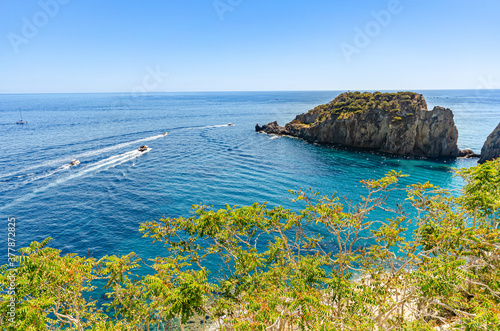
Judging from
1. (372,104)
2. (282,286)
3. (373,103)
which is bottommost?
(282,286)

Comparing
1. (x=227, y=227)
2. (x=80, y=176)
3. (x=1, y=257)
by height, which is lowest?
(x=1, y=257)

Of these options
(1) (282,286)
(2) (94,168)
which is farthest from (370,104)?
(1) (282,286)

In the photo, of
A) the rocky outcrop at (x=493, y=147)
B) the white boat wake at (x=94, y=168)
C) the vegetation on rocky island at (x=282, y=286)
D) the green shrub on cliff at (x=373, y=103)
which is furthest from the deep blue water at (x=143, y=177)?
the vegetation on rocky island at (x=282, y=286)

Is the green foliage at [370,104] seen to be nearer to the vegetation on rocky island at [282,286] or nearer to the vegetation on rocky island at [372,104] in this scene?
the vegetation on rocky island at [372,104]

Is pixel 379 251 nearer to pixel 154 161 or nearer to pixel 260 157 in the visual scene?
pixel 260 157

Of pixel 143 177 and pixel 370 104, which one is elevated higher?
pixel 370 104

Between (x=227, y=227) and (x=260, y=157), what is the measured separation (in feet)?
163

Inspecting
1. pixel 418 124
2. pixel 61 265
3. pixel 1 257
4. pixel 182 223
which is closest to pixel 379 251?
pixel 182 223

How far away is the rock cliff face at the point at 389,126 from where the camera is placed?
65.0 metres

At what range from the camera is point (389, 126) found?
68.9 m

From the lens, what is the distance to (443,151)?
2564 inches

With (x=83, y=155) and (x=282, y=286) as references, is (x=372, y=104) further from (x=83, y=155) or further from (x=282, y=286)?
(x=83, y=155)

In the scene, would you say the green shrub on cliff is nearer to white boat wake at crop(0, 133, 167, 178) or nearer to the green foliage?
the green foliage

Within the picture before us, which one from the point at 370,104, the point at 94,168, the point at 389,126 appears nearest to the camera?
the point at 94,168
